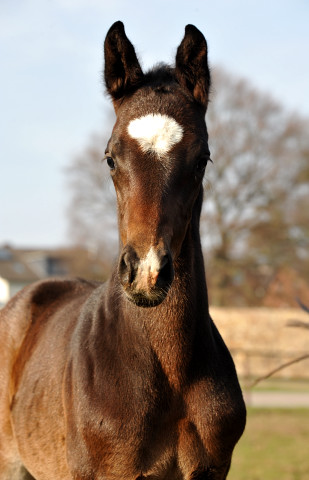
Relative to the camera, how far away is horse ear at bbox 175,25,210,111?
161 inches

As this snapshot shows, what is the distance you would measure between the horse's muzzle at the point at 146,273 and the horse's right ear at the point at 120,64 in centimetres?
117

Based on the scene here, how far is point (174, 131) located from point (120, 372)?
4.48ft

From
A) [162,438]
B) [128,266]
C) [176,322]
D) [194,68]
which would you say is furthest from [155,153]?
[162,438]


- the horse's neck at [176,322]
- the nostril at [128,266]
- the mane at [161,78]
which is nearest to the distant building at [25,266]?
the mane at [161,78]

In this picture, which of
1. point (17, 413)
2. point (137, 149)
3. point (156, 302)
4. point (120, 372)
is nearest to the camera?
point (156, 302)

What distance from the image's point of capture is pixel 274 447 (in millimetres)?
13992

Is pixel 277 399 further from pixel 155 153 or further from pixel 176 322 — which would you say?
pixel 155 153

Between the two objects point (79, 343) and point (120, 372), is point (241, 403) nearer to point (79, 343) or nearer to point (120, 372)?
point (120, 372)

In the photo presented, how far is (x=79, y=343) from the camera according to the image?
439 centimetres

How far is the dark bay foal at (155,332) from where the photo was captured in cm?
365

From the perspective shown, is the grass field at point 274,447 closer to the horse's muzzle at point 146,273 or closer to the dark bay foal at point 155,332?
the dark bay foal at point 155,332

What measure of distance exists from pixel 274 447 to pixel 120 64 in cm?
1142

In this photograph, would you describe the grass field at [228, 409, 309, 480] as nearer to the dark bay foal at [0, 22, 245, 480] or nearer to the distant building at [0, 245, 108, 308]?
the dark bay foal at [0, 22, 245, 480]

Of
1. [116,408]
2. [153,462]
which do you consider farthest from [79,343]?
[153,462]
